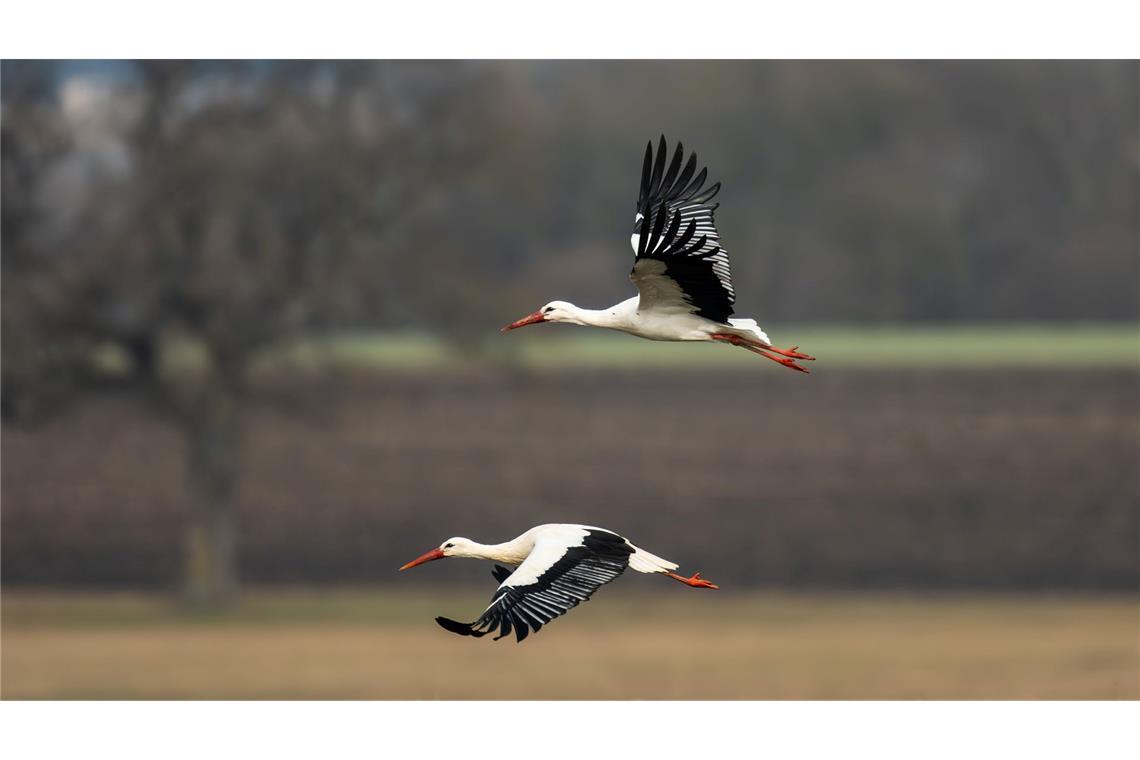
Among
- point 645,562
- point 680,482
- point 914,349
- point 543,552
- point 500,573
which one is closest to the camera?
point 543,552

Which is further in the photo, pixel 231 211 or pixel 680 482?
pixel 680 482

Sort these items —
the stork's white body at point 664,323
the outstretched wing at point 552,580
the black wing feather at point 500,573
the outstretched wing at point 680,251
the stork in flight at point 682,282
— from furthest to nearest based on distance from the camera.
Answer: the black wing feather at point 500,573 < the stork's white body at point 664,323 < the stork in flight at point 682,282 < the outstretched wing at point 680,251 < the outstretched wing at point 552,580

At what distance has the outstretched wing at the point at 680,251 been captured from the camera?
24.1ft

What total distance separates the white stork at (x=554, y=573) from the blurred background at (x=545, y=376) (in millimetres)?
14637

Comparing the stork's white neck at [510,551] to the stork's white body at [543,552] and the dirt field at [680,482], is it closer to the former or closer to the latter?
the stork's white body at [543,552]

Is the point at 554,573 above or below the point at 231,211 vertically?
below

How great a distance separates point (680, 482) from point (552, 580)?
22402mm

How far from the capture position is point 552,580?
7.11m

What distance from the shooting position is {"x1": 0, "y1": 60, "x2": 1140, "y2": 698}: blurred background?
2297cm

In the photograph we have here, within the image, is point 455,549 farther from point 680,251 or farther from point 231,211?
point 231,211

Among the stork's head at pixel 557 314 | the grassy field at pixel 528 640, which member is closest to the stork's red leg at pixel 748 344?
the stork's head at pixel 557 314

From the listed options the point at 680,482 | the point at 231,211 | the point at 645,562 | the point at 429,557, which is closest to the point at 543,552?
the point at 645,562

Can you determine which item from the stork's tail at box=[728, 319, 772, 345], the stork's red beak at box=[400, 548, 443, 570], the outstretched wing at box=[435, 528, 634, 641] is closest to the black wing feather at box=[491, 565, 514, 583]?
the stork's red beak at box=[400, 548, 443, 570]

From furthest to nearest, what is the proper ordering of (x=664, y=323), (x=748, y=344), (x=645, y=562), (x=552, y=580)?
(x=748, y=344)
(x=664, y=323)
(x=645, y=562)
(x=552, y=580)
